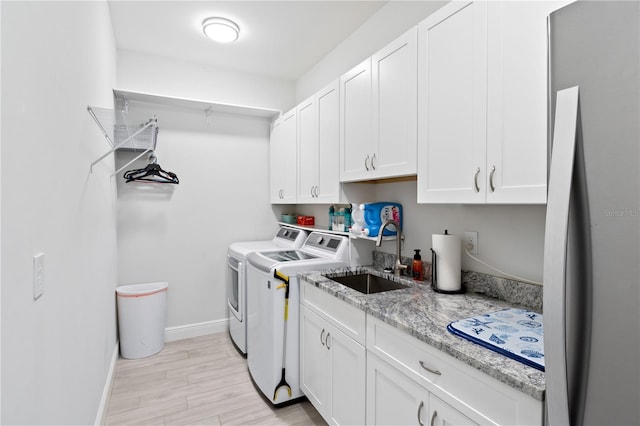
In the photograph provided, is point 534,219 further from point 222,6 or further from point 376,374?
point 222,6

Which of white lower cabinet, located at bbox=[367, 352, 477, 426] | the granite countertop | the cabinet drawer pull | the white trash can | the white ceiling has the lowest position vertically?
the white trash can

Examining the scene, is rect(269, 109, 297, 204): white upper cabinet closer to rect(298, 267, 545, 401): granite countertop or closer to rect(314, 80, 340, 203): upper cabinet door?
rect(314, 80, 340, 203): upper cabinet door

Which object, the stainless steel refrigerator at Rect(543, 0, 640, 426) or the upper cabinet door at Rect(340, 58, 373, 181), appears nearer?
the stainless steel refrigerator at Rect(543, 0, 640, 426)

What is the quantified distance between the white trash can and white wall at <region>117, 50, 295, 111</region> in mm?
1897

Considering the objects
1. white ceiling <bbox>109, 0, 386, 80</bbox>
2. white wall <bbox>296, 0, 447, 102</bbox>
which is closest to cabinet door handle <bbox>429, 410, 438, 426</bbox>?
white wall <bbox>296, 0, 447, 102</bbox>

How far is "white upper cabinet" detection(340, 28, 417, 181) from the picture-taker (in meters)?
1.72

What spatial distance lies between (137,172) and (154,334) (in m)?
1.46

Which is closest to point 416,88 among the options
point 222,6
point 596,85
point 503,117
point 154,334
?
point 503,117

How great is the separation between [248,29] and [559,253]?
2.76 meters

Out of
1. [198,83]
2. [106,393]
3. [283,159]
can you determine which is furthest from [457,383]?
[198,83]

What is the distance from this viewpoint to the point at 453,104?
1477mm

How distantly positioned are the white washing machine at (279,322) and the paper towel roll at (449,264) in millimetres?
819

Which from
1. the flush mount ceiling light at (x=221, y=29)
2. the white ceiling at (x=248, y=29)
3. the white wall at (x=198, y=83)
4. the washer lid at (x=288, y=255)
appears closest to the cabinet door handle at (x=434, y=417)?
the washer lid at (x=288, y=255)

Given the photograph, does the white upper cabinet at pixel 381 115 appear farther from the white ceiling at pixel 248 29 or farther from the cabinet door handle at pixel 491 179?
the white ceiling at pixel 248 29
